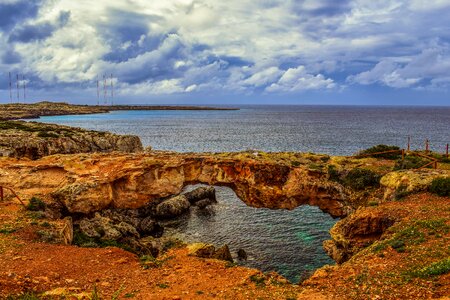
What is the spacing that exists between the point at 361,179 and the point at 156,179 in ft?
57.1

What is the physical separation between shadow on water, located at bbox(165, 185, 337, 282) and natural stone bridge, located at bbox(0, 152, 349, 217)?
619 cm

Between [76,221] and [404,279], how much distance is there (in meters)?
24.1

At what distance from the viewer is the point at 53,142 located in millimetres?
50750

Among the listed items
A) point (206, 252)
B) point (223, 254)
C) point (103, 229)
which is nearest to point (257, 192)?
point (223, 254)

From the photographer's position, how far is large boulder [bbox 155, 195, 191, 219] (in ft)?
153

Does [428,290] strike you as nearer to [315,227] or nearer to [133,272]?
[133,272]

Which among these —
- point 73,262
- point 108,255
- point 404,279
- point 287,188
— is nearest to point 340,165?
point 287,188

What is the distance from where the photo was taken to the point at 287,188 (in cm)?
3047

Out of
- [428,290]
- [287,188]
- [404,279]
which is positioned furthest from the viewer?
[287,188]

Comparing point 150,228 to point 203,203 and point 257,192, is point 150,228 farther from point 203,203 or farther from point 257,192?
point 257,192

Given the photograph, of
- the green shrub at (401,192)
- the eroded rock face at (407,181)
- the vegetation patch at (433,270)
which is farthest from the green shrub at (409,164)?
the vegetation patch at (433,270)

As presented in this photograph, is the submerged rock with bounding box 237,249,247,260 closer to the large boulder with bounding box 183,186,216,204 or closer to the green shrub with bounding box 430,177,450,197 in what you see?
the large boulder with bounding box 183,186,216,204

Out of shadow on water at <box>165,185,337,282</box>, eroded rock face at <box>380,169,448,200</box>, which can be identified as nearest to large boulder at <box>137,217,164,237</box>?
shadow on water at <box>165,185,337,282</box>

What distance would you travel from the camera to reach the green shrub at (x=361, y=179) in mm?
29372
